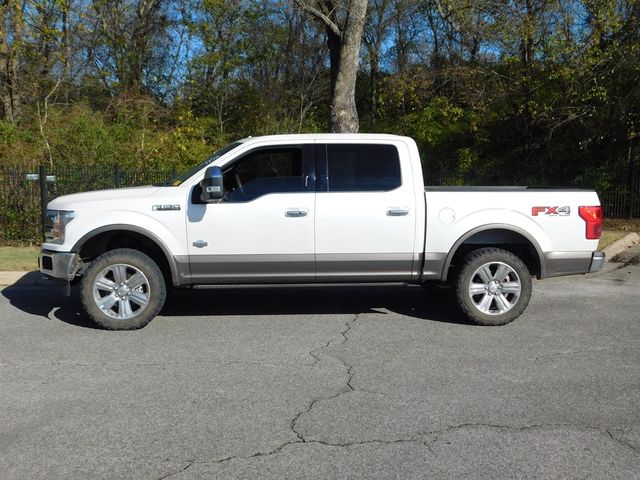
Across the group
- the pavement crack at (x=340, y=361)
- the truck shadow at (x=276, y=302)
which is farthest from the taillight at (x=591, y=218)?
the pavement crack at (x=340, y=361)

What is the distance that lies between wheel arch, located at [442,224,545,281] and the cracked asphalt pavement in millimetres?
640

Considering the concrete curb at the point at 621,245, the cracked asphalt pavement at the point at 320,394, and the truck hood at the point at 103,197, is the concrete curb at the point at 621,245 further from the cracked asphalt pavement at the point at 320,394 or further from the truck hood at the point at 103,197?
the truck hood at the point at 103,197

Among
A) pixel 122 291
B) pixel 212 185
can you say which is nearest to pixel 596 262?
pixel 212 185

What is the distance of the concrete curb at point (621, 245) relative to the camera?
1181 cm

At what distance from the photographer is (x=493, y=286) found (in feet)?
22.7

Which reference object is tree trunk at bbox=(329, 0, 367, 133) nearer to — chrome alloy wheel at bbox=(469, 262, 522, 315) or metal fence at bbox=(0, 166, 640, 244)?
metal fence at bbox=(0, 166, 640, 244)

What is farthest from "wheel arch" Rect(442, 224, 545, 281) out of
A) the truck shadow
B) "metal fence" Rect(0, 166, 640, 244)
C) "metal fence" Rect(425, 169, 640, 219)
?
"metal fence" Rect(425, 169, 640, 219)

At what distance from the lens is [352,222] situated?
671cm

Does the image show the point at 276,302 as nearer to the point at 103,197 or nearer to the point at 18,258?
the point at 103,197

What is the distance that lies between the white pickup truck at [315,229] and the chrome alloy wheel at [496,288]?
11 mm

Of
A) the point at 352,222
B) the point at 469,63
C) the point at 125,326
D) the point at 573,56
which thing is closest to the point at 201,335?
the point at 125,326

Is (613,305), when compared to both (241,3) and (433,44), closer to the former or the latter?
(241,3)

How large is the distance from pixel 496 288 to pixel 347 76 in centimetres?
810

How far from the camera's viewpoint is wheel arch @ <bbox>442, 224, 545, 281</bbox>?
22.4 feet
